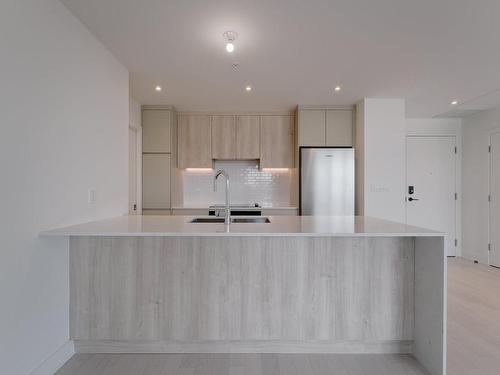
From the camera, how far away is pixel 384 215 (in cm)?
405

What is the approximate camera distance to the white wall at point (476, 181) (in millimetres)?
4621

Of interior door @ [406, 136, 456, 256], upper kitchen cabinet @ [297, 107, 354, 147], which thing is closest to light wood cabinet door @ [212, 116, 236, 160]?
upper kitchen cabinet @ [297, 107, 354, 147]

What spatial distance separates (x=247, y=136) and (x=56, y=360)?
348cm

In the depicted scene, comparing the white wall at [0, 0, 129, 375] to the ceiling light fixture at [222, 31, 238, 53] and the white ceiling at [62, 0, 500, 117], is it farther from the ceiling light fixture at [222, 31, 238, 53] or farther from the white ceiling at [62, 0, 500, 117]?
the ceiling light fixture at [222, 31, 238, 53]

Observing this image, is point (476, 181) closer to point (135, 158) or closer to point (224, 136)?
point (224, 136)

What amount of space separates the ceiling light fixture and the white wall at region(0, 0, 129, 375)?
3.47 feet

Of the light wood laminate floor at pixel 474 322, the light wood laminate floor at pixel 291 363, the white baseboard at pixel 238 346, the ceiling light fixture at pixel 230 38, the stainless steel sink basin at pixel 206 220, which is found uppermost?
the ceiling light fixture at pixel 230 38

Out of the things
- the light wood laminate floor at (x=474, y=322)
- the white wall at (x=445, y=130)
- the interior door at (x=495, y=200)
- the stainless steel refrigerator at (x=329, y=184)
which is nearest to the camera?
the light wood laminate floor at (x=474, y=322)

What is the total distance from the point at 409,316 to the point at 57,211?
2.45m

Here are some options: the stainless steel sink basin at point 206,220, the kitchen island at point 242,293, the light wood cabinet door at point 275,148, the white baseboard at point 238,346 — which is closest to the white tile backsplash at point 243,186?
the light wood cabinet door at point 275,148

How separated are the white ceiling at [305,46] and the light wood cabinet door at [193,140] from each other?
0.66m

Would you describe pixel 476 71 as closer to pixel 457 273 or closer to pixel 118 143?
pixel 457 273

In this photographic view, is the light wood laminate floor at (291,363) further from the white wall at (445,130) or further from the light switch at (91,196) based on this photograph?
the white wall at (445,130)

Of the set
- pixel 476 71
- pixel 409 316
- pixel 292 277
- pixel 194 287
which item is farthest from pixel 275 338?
pixel 476 71
